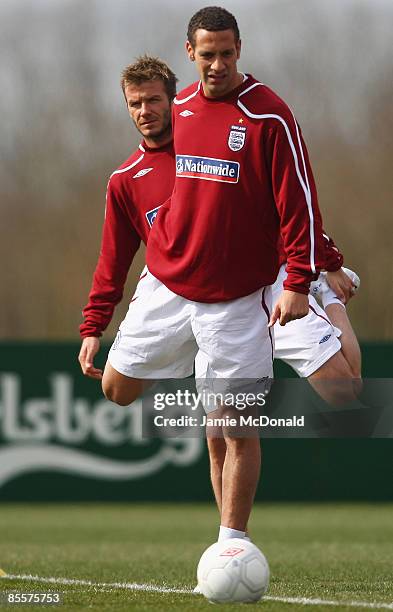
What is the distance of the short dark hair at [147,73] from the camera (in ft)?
19.5

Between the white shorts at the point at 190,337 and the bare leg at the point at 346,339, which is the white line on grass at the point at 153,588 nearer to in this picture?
the white shorts at the point at 190,337

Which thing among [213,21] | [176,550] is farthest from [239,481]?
[176,550]

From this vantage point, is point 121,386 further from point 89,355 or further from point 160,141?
point 160,141

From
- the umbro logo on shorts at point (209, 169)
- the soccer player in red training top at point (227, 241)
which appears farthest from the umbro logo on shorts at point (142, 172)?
the umbro logo on shorts at point (209, 169)

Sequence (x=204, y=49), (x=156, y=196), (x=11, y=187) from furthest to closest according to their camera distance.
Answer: (x=11, y=187), (x=156, y=196), (x=204, y=49)

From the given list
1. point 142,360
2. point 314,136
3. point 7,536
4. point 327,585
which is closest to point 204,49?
point 142,360

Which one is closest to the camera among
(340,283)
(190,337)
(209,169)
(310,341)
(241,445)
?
(209,169)

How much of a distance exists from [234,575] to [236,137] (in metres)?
1.81

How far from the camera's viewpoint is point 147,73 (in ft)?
19.5

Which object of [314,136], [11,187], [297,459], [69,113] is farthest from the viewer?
[11,187]

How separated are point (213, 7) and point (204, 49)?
0.61 ft

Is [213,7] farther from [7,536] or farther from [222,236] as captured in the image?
[7,536]

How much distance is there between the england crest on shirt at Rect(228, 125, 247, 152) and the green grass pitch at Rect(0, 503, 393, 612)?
1.88m

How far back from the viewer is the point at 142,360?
553 centimetres
